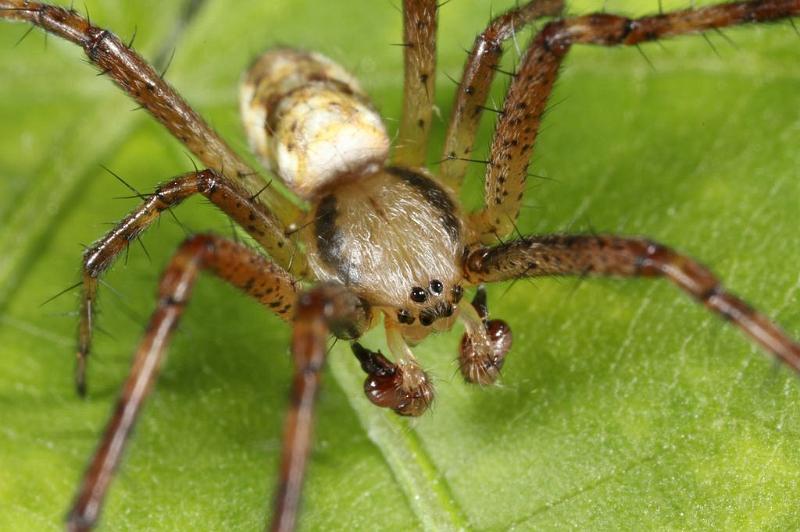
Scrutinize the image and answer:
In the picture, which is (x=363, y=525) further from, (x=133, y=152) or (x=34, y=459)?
(x=133, y=152)

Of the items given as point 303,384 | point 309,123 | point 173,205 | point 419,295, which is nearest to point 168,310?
point 303,384

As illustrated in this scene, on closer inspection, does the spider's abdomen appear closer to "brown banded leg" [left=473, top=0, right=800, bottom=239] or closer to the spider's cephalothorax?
the spider's cephalothorax

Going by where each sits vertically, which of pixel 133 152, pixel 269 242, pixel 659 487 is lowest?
pixel 659 487

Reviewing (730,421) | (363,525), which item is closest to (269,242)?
(363,525)

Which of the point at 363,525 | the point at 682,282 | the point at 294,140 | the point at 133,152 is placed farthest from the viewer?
the point at 133,152

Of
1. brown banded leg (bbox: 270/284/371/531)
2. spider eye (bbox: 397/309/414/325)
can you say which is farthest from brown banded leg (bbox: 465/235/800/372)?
brown banded leg (bbox: 270/284/371/531)
